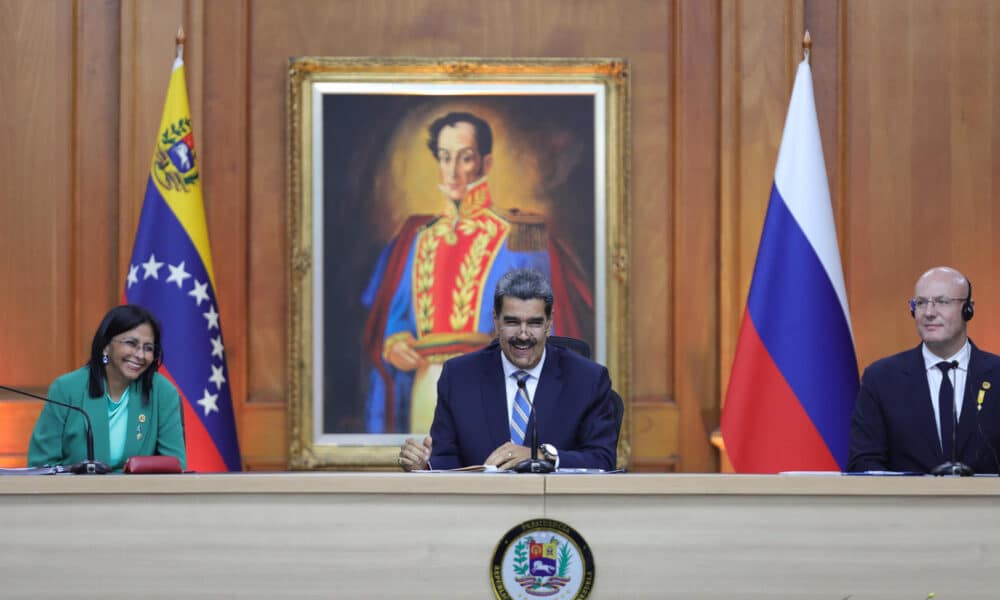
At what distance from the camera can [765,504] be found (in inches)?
99.2

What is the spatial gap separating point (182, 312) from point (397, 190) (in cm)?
99

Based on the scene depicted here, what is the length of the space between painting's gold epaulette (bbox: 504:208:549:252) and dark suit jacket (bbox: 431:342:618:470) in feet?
4.79

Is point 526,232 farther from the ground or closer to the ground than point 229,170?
closer to the ground

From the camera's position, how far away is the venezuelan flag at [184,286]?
4473 millimetres

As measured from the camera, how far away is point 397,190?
4.88 meters

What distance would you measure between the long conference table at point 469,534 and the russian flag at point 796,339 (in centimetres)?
179

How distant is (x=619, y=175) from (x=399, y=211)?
898 millimetres

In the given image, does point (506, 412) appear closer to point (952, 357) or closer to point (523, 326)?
point (523, 326)

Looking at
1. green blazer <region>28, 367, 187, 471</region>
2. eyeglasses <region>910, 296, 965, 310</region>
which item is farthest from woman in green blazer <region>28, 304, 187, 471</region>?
eyeglasses <region>910, 296, 965, 310</region>

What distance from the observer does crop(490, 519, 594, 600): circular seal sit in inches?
97.2

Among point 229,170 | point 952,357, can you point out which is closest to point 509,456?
point 952,357

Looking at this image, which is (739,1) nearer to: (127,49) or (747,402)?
(747,402)

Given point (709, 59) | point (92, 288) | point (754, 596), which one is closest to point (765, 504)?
point (754, 596)

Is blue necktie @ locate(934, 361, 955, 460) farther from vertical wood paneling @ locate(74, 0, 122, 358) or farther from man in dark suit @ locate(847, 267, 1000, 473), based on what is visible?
vertical wood paneling @ locate(74, 0, 122, 358)
